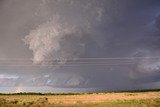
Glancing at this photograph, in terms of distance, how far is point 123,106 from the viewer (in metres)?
99.2

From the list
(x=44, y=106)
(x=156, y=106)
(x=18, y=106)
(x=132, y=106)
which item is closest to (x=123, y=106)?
(x=132, y=106)

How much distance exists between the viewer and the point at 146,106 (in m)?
96.8

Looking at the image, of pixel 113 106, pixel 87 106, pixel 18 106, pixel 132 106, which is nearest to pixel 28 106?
pixel 18 106

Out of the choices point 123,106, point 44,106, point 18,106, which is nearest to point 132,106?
point 123,106

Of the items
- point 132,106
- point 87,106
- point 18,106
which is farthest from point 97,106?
point 18,106

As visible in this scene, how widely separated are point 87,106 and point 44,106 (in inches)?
588

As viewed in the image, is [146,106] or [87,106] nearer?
[146,106]

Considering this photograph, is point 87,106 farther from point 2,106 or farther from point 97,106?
point 2,106

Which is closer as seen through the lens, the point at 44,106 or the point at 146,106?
the point at 146,106

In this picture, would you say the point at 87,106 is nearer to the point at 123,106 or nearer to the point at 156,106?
the point at 123,106

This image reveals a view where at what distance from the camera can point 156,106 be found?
98.1 m

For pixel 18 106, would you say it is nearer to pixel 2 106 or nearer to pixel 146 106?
pixel 2 106

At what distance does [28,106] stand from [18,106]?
12.1ft

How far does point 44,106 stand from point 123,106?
27.2m
